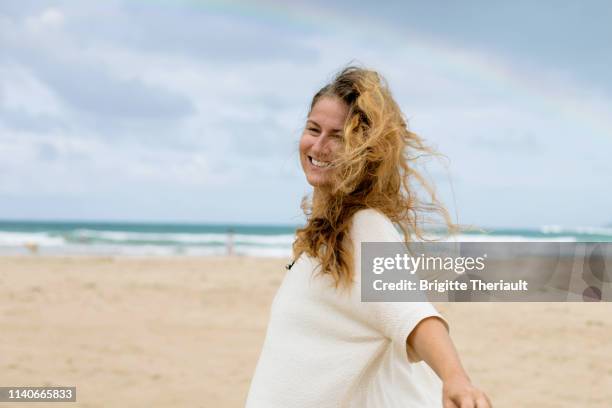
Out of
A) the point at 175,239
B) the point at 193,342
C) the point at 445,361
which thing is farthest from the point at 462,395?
the point at 175,239

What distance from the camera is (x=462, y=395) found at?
115cm

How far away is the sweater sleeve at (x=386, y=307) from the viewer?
1.31 m

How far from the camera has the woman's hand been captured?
1127 millimetres

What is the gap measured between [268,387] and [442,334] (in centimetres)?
54

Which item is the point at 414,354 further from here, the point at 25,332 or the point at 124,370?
the point at 25,332

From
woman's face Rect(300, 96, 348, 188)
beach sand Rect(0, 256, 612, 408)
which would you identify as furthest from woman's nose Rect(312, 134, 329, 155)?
beach sand Rect(0, 256, 612, 408)

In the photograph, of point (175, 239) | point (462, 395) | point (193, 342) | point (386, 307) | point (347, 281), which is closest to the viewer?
point (462, 395)

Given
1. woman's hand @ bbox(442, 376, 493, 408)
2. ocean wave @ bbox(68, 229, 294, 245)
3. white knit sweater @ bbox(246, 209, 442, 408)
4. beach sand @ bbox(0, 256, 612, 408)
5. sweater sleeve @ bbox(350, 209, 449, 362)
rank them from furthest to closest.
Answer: ocean wave @ bbox(68, 229, 294, 245), beach sand @ bbox(0, 256, 612, 408), white knit sweater @ bbox(246, 209, 442, 408), sweater sleeve @ bbox(350, 209, 449, 362), woman's hand @ bbox(442, 376, 493, 408)

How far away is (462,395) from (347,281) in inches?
15.9

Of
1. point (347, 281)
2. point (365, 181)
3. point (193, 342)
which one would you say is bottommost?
point (347, 281)

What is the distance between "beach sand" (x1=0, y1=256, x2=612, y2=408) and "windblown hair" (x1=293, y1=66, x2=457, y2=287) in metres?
4.44

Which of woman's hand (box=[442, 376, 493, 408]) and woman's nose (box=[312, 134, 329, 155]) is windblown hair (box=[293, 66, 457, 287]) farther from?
woman's hand (box=[442, 376, 493, 408])

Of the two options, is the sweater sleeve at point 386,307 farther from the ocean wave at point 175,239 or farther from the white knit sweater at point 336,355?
the ocean wave at point 175,239

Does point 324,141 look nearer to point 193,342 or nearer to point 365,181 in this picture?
point 365,181
